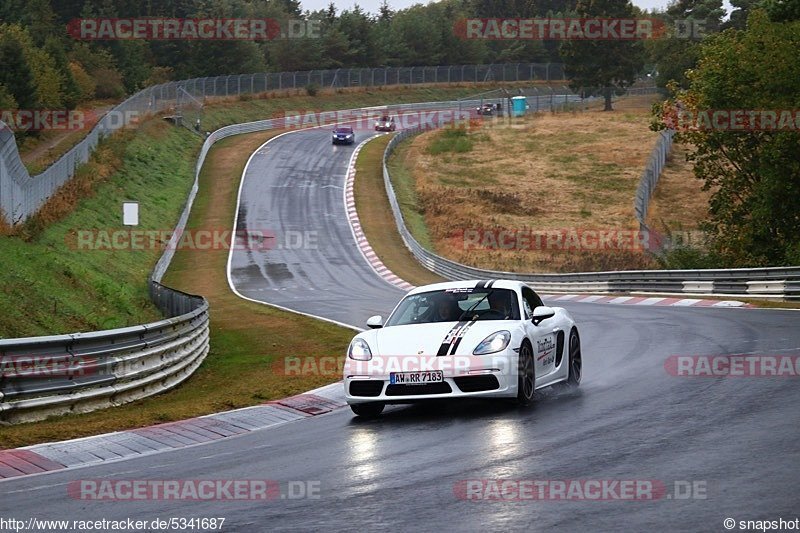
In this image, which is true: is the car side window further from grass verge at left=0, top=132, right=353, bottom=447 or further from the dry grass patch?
the dry grass patch

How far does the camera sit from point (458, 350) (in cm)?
1168

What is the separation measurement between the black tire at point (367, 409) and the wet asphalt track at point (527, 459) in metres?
0.14

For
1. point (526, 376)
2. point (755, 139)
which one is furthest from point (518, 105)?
point (526, 376)

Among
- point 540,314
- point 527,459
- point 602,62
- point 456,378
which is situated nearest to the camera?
point 527,459

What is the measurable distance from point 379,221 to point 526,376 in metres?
45.2

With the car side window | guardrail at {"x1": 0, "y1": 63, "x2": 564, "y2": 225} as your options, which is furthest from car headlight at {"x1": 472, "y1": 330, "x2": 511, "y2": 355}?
guardrail at {"x1": 0, "y1": 63, "x2": 564, "y2": 225}

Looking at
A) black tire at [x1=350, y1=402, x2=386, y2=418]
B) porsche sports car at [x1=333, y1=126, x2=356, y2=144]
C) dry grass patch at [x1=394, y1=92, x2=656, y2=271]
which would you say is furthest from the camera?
porsche sports car at [x1=333, y1=126, x2=356, y2=144]

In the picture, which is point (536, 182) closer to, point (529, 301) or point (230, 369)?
point (230, 369)

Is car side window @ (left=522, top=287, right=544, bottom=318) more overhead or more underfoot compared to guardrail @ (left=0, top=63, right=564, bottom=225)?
more underfoot

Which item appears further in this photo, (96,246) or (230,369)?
(96,246)

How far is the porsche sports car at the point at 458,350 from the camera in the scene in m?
11.6

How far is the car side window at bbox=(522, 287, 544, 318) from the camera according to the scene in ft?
43.0

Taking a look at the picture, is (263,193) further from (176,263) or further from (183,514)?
(183,514)

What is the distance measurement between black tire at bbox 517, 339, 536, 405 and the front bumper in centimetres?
16
